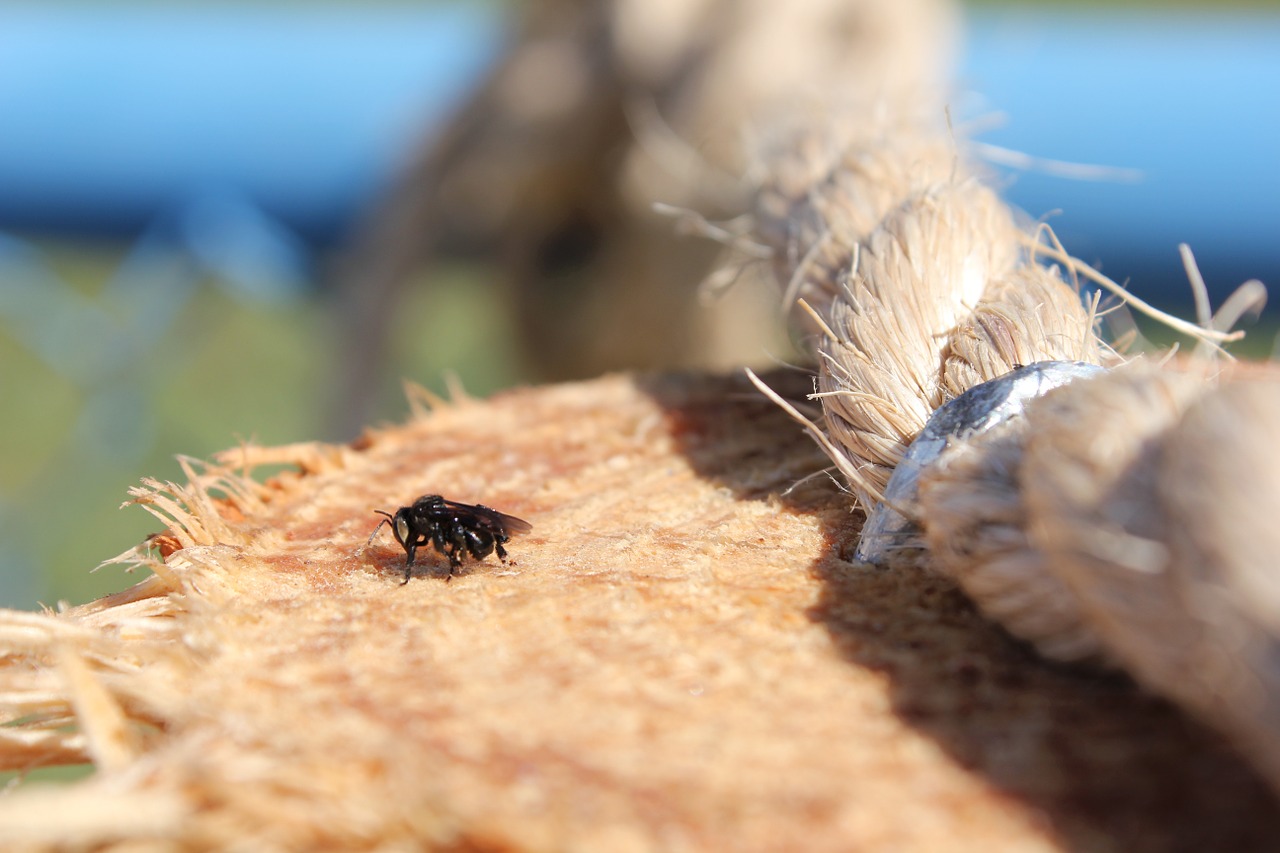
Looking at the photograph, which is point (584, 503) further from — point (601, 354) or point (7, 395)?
point (7, 395)

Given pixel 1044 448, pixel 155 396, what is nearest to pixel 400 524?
pixel 1044 448

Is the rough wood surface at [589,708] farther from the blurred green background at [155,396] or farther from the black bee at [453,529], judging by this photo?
the blurred green background at [155,396]

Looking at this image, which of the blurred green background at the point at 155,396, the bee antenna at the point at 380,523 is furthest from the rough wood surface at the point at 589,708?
the blurred green background at the point at 155,396

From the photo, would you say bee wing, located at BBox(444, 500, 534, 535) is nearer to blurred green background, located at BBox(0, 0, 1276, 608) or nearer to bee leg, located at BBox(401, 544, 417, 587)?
bee leg, located at BBox(401, 544, 417, 587)

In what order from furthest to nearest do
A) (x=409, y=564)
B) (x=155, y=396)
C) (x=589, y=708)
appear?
(x=155, y=396)
(x=409, y=564)
(x=589, y=708)

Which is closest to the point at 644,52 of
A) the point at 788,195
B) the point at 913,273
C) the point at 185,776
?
the point at 788,195

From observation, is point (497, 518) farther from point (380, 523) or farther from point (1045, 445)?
point (1045, 445)

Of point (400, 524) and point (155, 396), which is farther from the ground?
point (400, 524)
